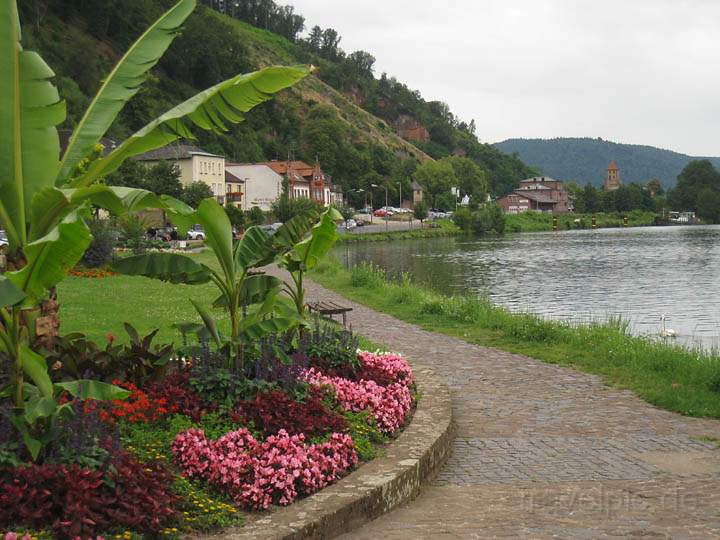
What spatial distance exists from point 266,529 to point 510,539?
1753 millimetres

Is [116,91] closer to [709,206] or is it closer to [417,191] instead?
[417,191]

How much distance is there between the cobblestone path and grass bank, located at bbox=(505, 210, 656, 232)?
4578 inches

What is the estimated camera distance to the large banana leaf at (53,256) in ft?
17.0

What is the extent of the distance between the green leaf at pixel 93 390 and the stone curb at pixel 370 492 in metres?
1.26

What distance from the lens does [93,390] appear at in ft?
18.6

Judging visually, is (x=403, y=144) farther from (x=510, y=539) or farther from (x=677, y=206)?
→ (x=510, y=539)

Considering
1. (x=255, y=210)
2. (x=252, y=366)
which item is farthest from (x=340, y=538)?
(x=255, y=210)

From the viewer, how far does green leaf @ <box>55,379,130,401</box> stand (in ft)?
18.4

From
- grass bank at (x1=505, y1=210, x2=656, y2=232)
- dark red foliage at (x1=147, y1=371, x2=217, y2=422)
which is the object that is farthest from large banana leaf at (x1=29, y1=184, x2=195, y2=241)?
grass bank at (x1=505, y1=210, x2=656, y2=232)

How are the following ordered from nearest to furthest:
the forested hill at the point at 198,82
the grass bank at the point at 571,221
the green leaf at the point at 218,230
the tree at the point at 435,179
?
1. the green leaf at the point at 218,230
2. the forested hill at the point at 198,82
3. the grass bank at the point at 571,221
4. the tree at the point at 435,179

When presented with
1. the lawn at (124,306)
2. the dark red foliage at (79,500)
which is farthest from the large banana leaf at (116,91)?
the lawn at (124,306)

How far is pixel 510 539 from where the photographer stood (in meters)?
5.61

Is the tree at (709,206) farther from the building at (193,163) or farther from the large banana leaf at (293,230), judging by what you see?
the large banana leaf at (293,230)

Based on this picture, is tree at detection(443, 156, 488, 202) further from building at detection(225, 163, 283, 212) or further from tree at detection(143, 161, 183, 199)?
tree at detection(143, 161, 183, 199)
